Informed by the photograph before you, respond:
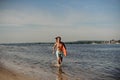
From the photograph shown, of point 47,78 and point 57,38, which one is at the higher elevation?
point 57,38

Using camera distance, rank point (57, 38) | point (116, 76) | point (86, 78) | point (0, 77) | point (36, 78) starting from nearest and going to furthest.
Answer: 1. point (0, 77)
2. point (36, 78)
3. point (86, 78)
4. point (116, 76)
5. point (57, 38)

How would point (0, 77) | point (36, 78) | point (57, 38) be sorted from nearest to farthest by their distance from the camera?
point (0, 77)
point (36, 78)
point (57, 38)

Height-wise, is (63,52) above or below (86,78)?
above

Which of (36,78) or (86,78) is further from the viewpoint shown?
(86,78)

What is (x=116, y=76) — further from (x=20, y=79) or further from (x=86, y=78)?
(x=20, y=79)

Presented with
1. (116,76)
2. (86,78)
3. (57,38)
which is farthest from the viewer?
(57,38)

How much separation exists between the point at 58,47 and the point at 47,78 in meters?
2.77

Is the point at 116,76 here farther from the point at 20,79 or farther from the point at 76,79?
the point at 20,79

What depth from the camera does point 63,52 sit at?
10.2 meters

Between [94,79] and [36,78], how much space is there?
164 centimetres

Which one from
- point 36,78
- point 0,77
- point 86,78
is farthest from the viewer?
point 86,78

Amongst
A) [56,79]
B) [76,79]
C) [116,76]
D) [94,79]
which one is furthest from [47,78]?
[116,76]

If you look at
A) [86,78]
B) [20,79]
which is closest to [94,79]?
[86,78]

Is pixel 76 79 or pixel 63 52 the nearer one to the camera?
pixel 76 79
